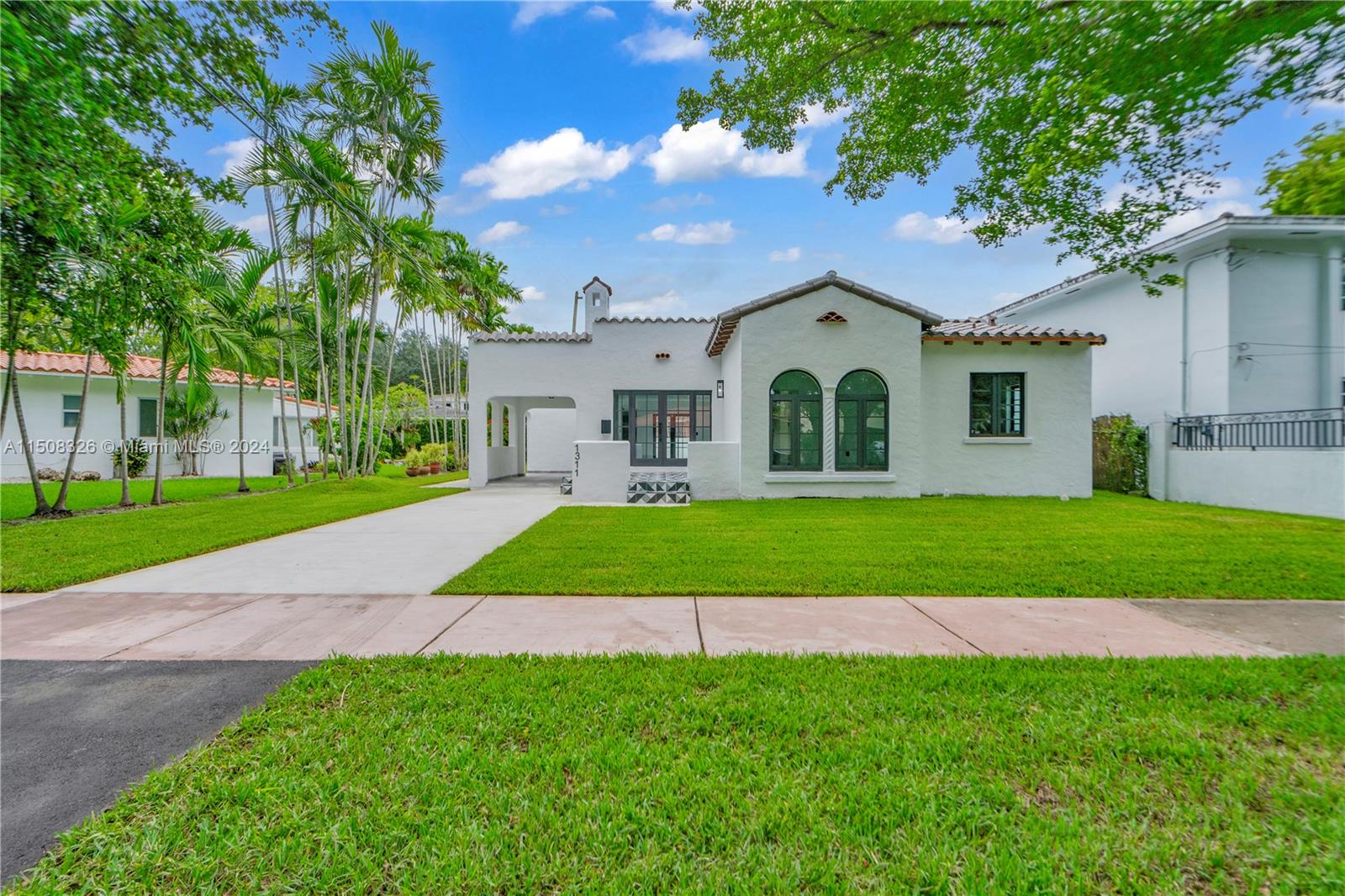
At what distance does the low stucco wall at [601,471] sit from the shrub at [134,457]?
52.8 ft

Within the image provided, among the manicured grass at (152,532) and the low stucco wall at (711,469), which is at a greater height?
the low stucco wall at (711,469)

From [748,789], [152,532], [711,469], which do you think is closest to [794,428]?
[711,469]

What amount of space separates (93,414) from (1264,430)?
32138mm

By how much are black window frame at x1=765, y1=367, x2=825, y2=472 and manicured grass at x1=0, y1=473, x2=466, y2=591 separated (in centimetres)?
871

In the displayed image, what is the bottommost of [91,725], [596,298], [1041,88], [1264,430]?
[91,725]

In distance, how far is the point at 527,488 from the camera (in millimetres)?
16328

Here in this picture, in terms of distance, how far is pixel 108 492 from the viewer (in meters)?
14.6

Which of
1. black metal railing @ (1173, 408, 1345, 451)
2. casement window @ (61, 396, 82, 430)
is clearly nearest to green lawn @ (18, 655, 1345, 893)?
black metal railing @ (1173, 408, 1345, 451)

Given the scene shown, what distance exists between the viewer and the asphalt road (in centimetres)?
229

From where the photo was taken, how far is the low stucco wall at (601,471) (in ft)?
43.5

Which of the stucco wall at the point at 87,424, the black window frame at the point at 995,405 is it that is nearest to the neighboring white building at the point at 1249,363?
→ the black window frame at the point at 995,405

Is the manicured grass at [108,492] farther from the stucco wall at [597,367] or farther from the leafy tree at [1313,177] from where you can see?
the leafy tree at [1313,177]

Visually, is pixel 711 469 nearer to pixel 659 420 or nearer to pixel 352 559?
pixel 659 420

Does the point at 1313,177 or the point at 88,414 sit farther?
the point at 88,414
